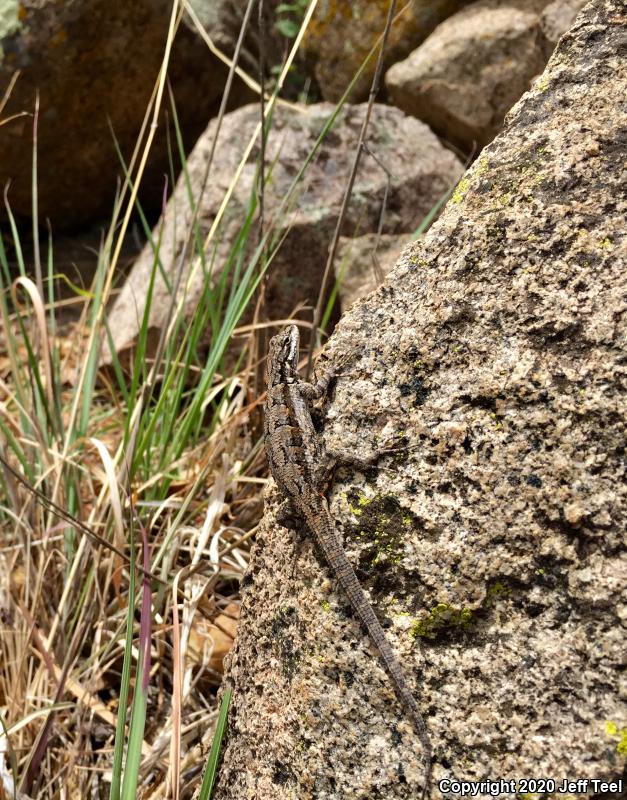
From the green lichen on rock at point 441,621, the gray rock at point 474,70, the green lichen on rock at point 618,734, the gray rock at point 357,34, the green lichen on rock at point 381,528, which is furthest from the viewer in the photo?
the gray rock at point 357,34

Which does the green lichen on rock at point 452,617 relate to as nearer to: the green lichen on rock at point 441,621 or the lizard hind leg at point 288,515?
the green lichen on rock at point 441,621

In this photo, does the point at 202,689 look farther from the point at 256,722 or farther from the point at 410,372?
the point at 410,372

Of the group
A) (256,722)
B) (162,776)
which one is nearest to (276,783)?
(256,722)

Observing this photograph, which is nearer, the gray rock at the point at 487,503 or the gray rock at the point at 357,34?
the gray rock at the point at 487,503

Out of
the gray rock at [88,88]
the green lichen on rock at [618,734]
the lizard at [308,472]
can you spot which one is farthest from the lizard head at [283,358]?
the gray rock at [88,88]

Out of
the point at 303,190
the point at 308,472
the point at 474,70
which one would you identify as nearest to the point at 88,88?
the point at 303,190

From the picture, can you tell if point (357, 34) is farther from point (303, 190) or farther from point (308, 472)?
point (308, 472)
